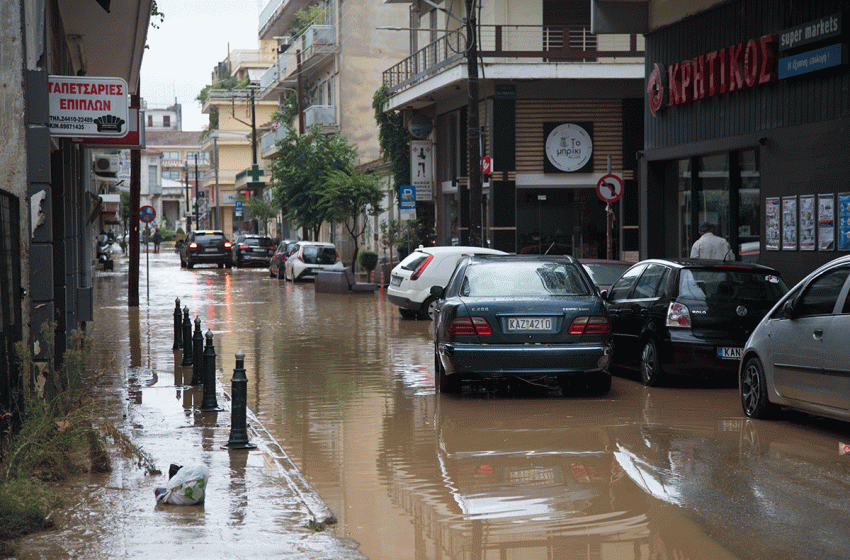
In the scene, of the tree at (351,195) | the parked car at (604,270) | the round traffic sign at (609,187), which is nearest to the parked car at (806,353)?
the parked car at (604,270)

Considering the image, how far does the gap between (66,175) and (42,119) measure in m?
6.73

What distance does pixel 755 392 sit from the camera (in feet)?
31.7

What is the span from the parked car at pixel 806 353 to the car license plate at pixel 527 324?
6.46 ft

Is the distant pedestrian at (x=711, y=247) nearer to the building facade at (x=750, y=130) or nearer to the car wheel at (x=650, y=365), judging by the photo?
the building facade at (x=750, y=130)

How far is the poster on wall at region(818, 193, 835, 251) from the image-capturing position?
584 inches

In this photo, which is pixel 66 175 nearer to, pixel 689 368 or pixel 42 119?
pixel 42 119

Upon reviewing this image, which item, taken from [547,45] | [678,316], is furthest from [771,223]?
[547,45]

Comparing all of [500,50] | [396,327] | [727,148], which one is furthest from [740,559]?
[500,50]

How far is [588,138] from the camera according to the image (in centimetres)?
3228

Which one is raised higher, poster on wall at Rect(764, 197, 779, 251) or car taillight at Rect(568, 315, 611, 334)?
poster on wall at Rect(764, 197, 779, 251)

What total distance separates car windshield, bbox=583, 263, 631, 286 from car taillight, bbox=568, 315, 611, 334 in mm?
5099

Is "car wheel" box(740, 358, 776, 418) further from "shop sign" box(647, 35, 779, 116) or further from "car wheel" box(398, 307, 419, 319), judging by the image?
"car wheel" box(398, 307, 419, 319)

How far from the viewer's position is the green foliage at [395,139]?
3981cm

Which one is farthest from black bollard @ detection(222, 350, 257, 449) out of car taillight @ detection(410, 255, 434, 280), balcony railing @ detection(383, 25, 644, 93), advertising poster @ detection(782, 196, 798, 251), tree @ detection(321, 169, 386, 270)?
tree @ detection(321, 169, 386, 270)
